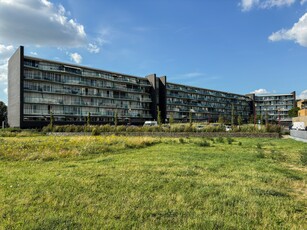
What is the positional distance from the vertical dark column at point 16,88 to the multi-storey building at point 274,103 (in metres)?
108

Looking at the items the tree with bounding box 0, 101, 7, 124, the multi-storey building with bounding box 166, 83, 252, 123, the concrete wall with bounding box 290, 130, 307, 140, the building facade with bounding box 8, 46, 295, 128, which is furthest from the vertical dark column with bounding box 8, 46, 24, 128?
the concrete wall with bounding box 290, 130, 307, 140

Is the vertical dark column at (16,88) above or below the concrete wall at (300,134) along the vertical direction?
above

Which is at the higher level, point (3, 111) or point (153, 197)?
point (3, 111)

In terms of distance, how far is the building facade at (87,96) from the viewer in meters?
55.5

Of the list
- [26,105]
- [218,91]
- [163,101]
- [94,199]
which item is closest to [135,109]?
[163,101]

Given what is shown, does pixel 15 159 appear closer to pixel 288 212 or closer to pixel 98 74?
pixel 288 212

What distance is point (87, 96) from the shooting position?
66188 mm

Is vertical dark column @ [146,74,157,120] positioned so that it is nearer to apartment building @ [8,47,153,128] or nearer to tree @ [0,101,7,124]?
apartment building @ [8,47,153,128]

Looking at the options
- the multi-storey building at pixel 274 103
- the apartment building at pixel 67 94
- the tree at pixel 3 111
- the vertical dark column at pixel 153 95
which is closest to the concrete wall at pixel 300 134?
the apartment building at pixel 67 94

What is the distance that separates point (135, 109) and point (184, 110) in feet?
73.7

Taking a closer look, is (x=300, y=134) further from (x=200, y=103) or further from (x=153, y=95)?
(x=200, y=103)

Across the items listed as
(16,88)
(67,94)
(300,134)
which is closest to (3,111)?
(16,88)

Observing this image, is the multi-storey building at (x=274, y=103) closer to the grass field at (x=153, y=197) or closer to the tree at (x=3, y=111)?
the tree at (x=3, y=111)

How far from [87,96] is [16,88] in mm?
16498
